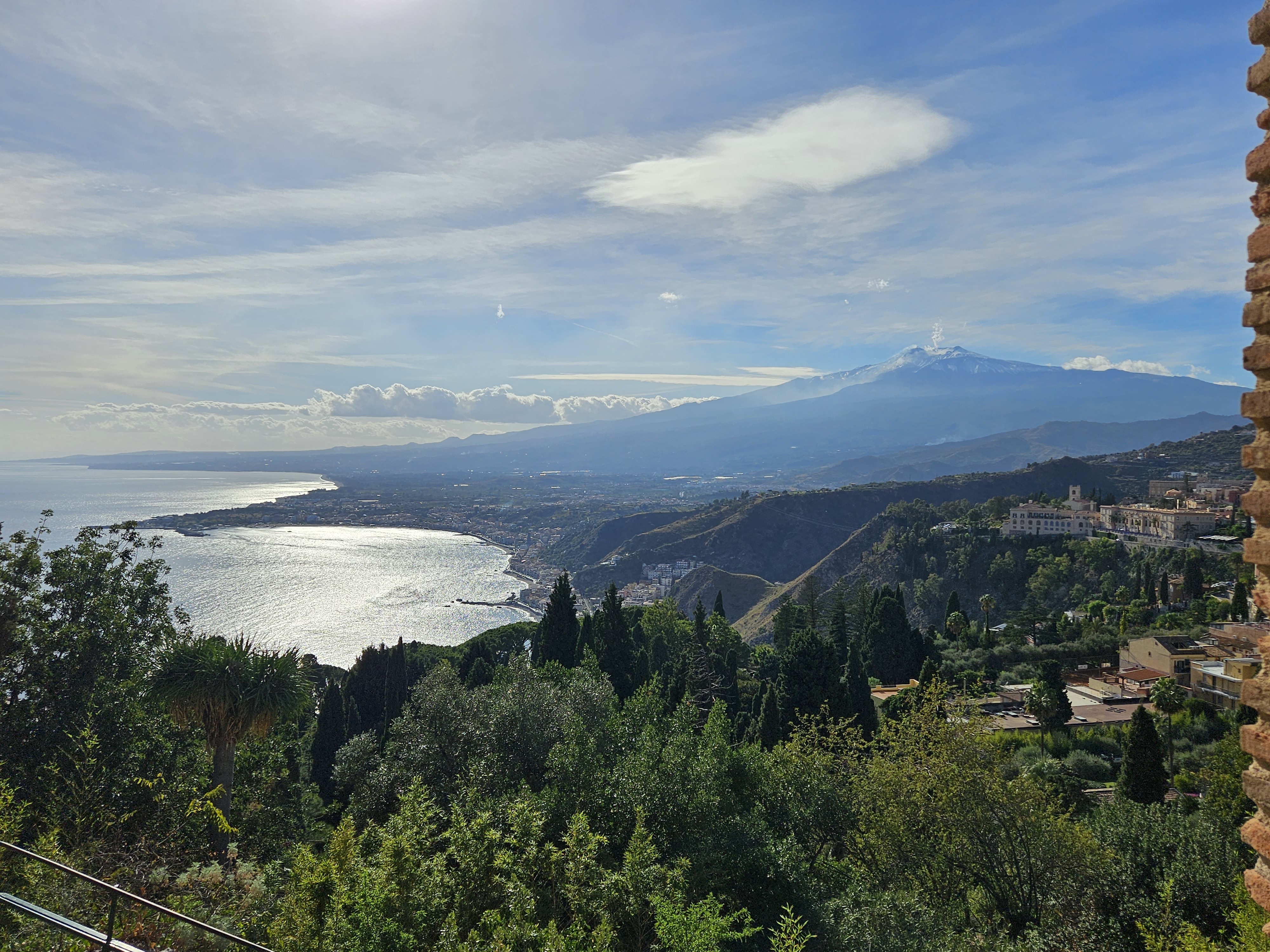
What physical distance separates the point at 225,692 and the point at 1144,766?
22065 millimetres

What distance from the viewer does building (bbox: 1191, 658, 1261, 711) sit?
2567cm

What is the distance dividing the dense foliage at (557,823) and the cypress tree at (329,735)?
948 centimetres

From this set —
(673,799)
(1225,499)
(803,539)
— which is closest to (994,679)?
(673,799)

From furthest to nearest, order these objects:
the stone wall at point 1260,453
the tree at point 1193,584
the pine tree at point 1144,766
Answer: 1. the tree at point 1193,584
2. the pine tree at point 1144,766
3. the stone wall at point 1260,453

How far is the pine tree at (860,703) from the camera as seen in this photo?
2552cm

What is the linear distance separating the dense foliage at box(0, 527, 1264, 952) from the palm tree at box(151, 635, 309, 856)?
15cm

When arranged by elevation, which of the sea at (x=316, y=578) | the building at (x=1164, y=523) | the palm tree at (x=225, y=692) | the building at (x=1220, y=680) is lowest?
the sea at (x=316, y=578)

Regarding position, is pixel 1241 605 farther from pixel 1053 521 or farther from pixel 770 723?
pixel 1053 521

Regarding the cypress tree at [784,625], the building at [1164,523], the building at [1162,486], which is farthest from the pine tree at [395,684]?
the building at [1162,486]

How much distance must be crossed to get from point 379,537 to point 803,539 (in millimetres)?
85425

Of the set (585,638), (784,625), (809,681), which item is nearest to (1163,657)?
(809,681)

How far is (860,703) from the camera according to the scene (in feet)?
88.3

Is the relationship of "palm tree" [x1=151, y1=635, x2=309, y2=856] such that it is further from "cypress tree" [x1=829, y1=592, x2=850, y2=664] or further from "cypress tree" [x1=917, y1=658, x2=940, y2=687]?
"cypress tree" [x1=829, y1=592, x2=850, y2=664]

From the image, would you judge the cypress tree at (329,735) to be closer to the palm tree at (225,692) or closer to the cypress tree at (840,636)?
the palm tree at (225,692)
